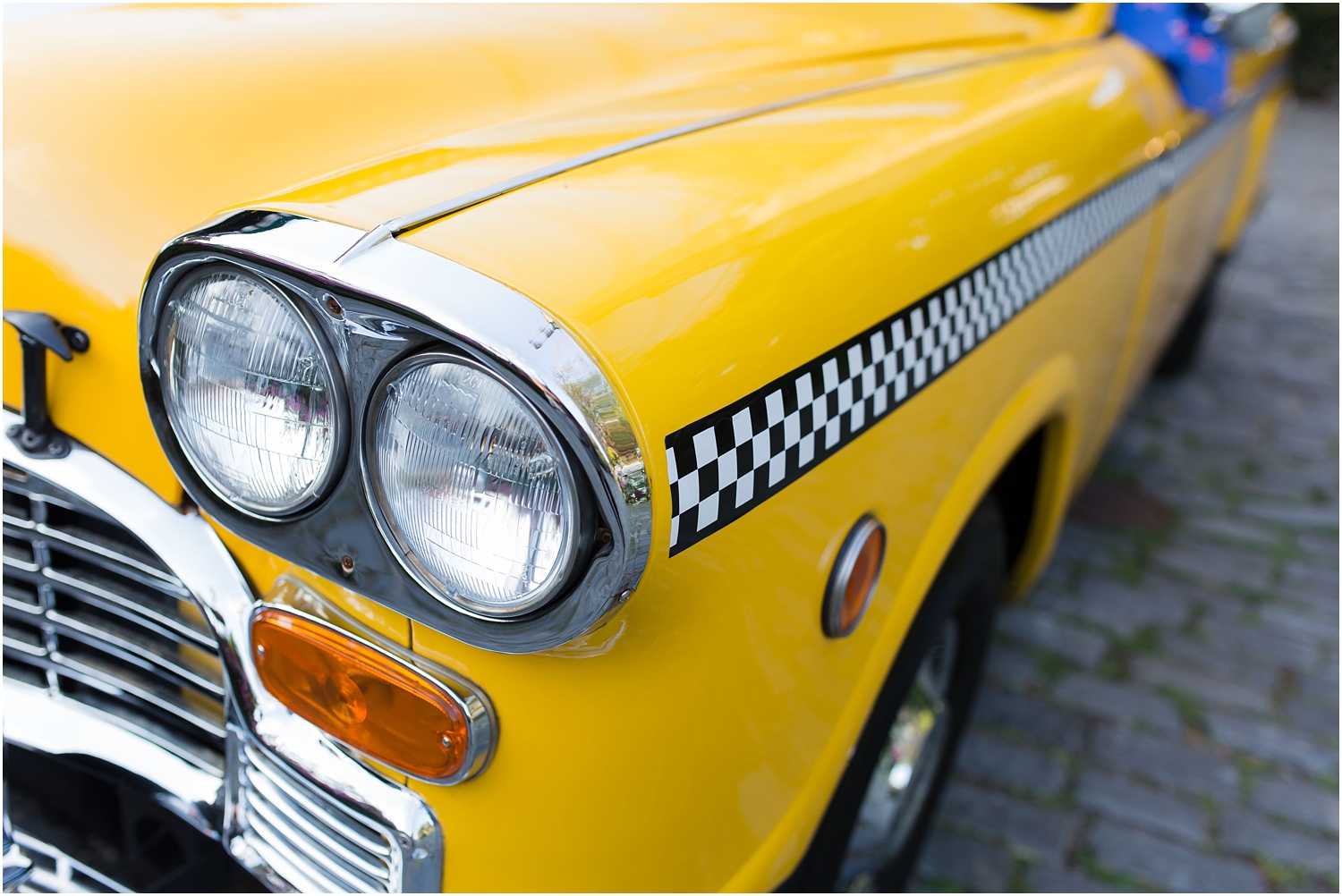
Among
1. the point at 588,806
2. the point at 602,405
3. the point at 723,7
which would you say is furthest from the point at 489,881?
the point at 723,7

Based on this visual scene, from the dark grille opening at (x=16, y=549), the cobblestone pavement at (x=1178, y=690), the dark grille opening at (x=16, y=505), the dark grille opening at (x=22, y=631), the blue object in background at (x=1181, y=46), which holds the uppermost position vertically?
the blue object in background at (x=1181, y=46)

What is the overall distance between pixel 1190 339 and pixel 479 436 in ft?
14.0

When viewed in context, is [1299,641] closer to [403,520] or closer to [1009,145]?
[1009,145]

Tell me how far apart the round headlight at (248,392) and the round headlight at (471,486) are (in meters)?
0.06

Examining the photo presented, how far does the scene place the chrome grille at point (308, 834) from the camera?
956mm

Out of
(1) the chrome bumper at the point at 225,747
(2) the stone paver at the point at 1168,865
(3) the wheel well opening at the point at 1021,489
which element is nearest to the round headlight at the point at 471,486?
(1) the chrome bumper at the point at 225,747

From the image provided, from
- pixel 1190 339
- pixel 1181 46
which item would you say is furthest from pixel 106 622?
pixel 1190 339

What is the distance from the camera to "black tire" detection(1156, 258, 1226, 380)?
4.05m

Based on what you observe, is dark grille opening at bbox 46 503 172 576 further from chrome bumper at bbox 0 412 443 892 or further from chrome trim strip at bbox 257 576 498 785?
chrome trim strip at bbox 257 576 498 785

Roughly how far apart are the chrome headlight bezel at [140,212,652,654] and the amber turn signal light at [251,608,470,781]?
8 cm

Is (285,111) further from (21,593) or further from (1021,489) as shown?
(1021,489)

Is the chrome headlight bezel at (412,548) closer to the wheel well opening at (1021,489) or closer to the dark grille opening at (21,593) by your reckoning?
the dark grille opening at (21,593)

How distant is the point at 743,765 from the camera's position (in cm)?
101

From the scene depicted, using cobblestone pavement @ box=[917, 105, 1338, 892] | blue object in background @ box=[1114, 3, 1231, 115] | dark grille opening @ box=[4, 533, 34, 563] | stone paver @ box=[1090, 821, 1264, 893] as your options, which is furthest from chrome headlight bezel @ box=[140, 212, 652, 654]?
blue object in background @ box=[1114, 3, 1231, 115]
